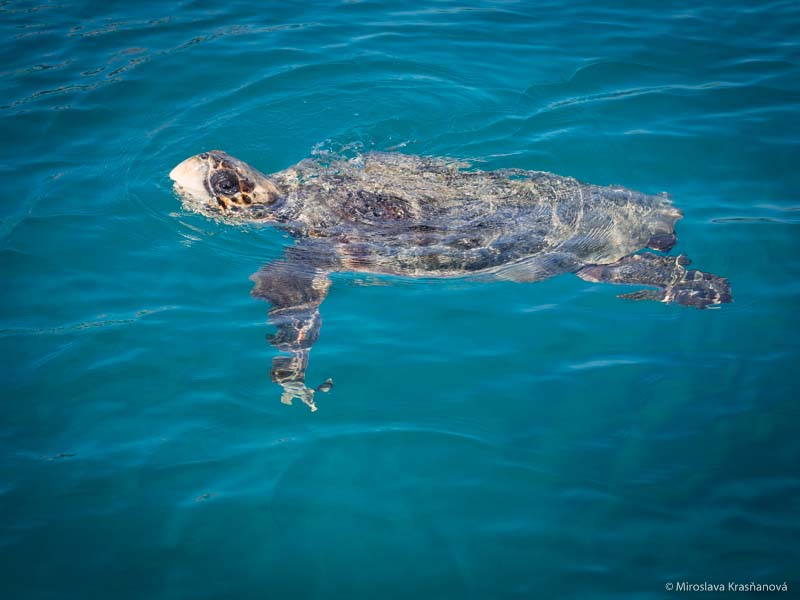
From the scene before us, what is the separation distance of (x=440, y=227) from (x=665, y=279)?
2.25 meters

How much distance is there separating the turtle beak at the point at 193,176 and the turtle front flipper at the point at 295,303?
1.14 metres

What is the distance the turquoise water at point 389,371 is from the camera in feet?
A: 12.1

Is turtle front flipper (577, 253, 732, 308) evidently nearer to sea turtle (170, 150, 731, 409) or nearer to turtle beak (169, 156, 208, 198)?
sea turtle (170, 150, 731, 409)

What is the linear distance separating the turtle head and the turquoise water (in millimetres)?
277

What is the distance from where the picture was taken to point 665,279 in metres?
5.68

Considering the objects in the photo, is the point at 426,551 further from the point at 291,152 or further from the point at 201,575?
the point at 291,152

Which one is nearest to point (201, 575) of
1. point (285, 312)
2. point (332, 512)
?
point (332, 512)

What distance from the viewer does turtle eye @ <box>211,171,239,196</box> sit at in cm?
586

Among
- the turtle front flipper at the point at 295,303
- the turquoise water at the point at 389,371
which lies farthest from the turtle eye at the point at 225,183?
the turtle front flipper at the point at 295,303

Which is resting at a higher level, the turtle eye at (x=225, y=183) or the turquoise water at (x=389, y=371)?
the turtle eye at (x=225, y=183)

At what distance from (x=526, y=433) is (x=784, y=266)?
140 inches

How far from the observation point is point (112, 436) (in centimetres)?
436

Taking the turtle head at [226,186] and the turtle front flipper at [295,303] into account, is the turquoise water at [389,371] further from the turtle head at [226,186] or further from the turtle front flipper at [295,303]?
the turtle head at [226,186]

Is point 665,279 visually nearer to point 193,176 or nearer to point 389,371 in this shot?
point 389,371
